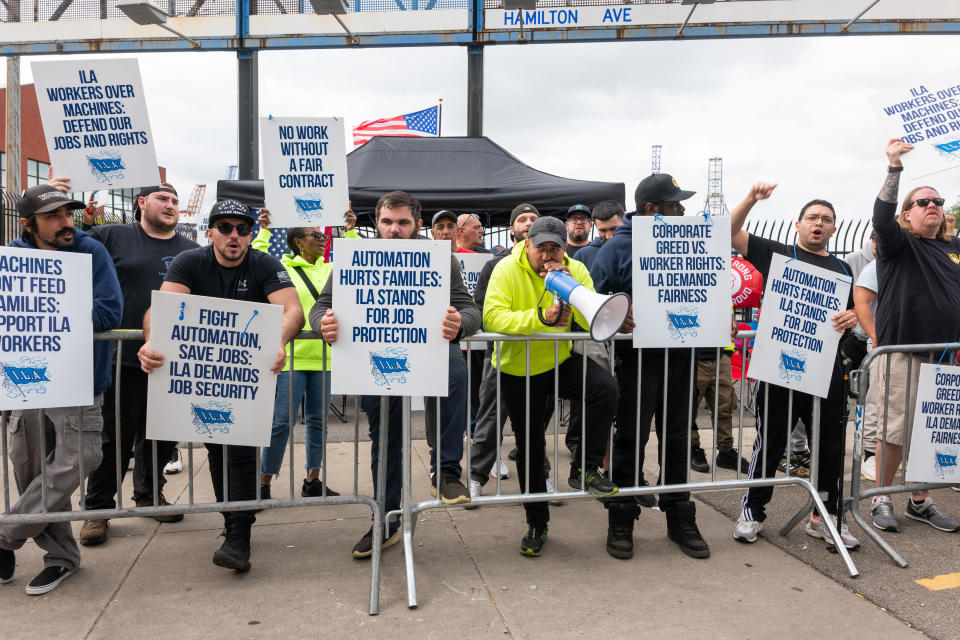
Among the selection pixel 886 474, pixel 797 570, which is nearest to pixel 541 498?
pixel 797 570

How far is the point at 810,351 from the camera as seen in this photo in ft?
13.0

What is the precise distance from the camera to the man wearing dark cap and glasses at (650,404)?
399 cm

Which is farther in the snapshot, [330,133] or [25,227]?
[330,133]

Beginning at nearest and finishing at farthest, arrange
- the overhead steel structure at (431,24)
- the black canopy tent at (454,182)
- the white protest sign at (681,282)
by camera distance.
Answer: the white protest sign at (681,282) < the black canopy tent at (454,182) < the overhead steel structure at (431,24)

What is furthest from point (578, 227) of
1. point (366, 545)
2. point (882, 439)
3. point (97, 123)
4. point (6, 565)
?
point (6, 565)

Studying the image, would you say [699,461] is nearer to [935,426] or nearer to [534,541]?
[935,426]

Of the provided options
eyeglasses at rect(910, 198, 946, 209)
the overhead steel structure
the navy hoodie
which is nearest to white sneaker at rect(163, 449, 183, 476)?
the navy hoodie

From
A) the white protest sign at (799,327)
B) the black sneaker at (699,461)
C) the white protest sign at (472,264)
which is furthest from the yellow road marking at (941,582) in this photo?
the white protest sign at (472,264)

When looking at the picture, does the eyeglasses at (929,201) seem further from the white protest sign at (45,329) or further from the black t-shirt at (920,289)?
the white protest sign at (45,329)

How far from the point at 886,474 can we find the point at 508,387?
2.73 meters

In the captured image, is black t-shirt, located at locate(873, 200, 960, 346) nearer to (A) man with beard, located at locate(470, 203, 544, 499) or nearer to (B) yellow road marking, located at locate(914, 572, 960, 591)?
(B) yellow road marking, located at locate(914, 572, 960, 591)

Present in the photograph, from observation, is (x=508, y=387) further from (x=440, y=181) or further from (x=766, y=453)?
(x=440, y=181)

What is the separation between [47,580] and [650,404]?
3.38 metres

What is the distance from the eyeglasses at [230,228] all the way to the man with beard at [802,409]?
2777 mm
